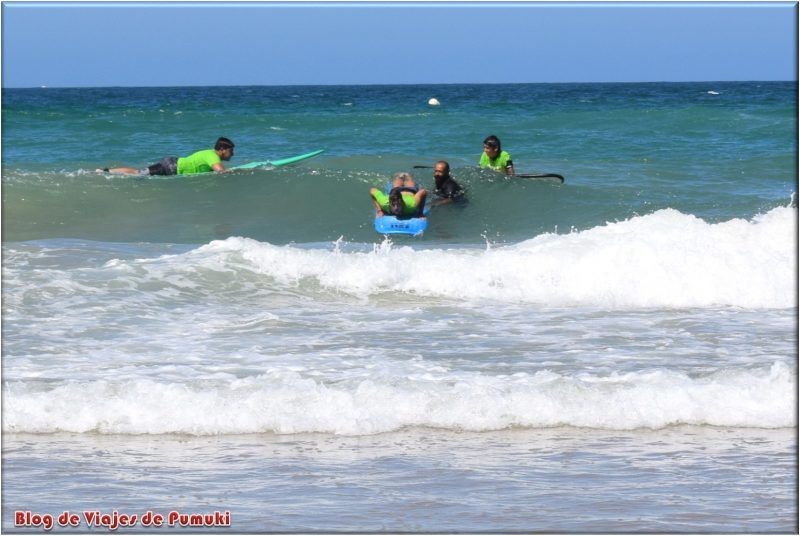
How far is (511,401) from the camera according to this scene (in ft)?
18.8

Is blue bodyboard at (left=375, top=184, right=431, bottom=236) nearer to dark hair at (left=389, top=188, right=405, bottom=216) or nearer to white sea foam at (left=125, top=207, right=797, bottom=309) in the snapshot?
dark hair at (left=389, top=188, right=405, bottom=216)

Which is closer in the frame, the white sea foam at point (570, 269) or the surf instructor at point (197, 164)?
the white sea foam at point (570, 269)

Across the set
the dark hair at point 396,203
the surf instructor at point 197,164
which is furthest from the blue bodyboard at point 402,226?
the surf instructor at point 197,164

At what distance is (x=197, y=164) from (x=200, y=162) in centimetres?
11

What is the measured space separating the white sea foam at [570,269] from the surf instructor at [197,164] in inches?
212

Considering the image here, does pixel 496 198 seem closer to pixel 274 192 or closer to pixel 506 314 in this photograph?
pixel 274 192

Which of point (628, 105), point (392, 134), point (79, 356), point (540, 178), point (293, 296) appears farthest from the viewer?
point (628, 105)

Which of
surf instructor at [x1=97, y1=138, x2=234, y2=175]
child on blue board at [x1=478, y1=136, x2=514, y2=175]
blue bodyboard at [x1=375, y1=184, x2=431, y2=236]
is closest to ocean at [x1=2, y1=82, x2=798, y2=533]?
blue bodyboard at [x1=375, y1=184, x2=431, y2=236]

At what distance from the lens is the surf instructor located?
603 inches

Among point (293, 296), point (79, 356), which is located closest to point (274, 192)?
point (293, 296)

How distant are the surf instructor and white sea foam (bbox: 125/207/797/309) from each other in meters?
5.39

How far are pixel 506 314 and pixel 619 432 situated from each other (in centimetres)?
270

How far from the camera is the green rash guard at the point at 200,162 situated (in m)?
15.5

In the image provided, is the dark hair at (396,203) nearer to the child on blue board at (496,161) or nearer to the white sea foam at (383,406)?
the child on blue board at (496,161)
